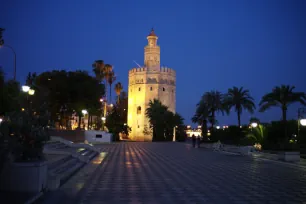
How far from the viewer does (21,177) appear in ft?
26.6

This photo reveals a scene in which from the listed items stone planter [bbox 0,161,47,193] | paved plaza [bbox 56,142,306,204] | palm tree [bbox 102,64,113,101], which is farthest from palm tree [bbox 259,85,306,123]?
palm tree [bbox 102,64,113,101]

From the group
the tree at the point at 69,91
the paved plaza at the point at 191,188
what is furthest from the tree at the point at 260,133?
the tree at the point at 69,91

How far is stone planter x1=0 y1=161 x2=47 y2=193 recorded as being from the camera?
8.05 m

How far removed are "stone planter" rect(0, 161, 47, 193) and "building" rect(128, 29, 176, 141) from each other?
65.8m

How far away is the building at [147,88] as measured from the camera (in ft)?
247

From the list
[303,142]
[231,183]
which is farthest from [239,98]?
[231,183]

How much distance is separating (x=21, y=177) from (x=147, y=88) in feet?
221

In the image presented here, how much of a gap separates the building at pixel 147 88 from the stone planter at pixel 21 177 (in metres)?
65.8

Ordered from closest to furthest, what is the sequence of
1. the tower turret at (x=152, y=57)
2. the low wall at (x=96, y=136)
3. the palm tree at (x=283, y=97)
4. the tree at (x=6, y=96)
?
the tree at (x=6, y=96), the palm tree at (x=283, y=97), the low wall at (x=96, y=136), the tower turret at (x=152, y=57)

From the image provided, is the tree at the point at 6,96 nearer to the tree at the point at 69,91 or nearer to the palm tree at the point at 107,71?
the tree at the point at 69,91

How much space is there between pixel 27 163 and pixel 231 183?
5679 mm

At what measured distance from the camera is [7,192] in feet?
25.9

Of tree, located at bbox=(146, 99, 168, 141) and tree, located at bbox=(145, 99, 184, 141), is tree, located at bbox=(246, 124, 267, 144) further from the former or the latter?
tree, located at bbox=(146, 99, 168, 141)

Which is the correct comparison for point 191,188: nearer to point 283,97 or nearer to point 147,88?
point 283,97
